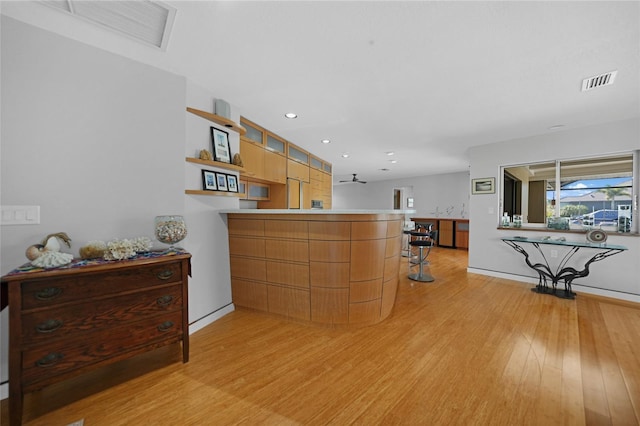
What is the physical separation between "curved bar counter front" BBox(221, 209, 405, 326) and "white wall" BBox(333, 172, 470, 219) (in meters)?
6.71

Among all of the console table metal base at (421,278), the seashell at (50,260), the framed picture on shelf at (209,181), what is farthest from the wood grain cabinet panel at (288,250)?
the console table metal base at (421,278)

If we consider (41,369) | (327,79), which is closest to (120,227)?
(41,369)

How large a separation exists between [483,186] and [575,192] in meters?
1.26

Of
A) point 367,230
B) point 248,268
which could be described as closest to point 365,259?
point 367,230

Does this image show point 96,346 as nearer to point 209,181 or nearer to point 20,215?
point 20,215

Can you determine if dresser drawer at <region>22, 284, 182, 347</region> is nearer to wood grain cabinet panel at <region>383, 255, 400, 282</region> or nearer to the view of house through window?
wood grain cabinet panel at <region>383, 255, 400, 282</region>

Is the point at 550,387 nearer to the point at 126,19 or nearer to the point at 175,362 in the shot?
the point at 175,362

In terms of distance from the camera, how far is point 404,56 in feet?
6.66

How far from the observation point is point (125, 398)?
160cm

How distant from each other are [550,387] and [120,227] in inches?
138

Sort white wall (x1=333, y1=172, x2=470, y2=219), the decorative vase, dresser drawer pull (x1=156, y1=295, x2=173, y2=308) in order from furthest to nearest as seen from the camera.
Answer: white wall (x1=333, y1=172, x2=470, y2=219), the decorative vase, dresser drawer pull (x1=156, y1=295, x2=173, y2=308)

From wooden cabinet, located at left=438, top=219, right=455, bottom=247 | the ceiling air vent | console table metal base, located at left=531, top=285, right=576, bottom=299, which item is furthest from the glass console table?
wooden cabinet, located at left=438, top=219, right=455, bottom=247

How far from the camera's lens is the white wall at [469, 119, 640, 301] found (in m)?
3.41

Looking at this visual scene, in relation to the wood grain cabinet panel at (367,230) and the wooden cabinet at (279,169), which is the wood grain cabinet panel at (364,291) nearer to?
the wood grain cabinet panel at (367,230)
